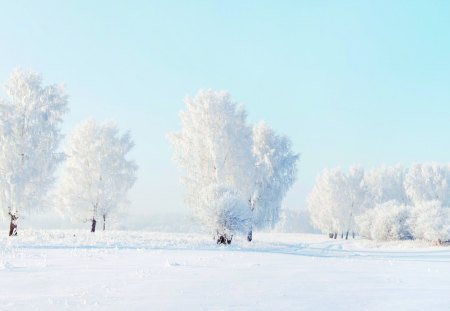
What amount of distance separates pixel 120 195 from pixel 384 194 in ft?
192

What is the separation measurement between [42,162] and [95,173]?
734 centimetres

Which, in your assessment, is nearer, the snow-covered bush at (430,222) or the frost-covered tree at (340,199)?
the snow-covered bush at (430,222)

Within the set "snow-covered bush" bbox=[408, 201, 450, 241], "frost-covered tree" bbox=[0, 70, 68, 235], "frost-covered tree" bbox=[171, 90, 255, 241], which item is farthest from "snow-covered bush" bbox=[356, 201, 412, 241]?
"frost-covered tree" bbox=[0, 70, 68, 235]

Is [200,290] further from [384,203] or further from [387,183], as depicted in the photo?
[387,183]

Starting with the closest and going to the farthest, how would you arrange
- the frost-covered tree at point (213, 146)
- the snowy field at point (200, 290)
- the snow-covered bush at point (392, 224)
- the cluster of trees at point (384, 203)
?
the snowy field at point (200, 290) < the frost-covered tree at point (213, 146) < the cluster of trees at point (384, 203) < the snow-covered bush at point (392, 224)

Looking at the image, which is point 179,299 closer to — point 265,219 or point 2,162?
point 2,162

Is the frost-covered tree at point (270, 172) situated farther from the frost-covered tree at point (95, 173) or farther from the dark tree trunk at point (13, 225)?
the dark tree trunk at point (13, 225)

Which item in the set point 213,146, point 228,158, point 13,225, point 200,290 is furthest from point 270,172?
point 200,290

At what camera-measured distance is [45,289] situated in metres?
9.06

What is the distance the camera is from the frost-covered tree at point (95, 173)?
1523 inches

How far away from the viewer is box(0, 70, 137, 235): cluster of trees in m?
30.9

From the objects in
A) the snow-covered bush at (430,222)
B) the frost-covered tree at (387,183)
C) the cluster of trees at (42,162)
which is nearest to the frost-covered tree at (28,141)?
the cluster of trees at (42,162)

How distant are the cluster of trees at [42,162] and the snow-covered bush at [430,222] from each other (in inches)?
1174

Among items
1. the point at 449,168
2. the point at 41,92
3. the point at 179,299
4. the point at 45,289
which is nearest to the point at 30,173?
the point at 41,92
